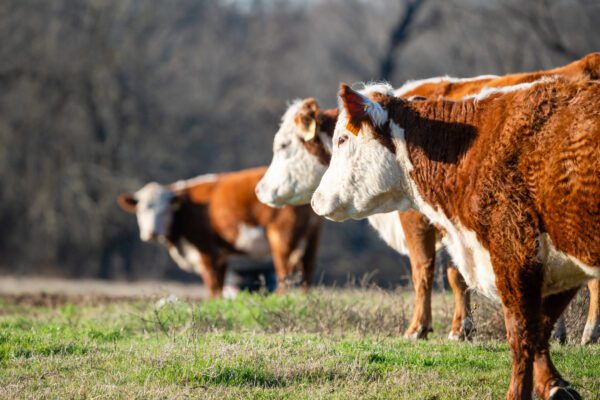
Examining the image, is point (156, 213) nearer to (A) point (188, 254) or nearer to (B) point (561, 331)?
(A) point (188, 254)

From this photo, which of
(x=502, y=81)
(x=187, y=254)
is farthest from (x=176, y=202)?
(x=502, y=81)

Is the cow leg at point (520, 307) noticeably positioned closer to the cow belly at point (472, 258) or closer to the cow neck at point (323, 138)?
the cow belly at point (472, 258)

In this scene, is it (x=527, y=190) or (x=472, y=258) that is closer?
(x=527, y=190)

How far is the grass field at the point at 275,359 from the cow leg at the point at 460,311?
13cm

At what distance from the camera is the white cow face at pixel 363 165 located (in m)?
6.25

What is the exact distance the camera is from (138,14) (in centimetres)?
2847

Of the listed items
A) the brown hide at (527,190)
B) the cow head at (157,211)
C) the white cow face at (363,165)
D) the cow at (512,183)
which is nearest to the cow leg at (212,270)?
the cow head at (157,211)

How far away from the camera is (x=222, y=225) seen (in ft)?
53.1

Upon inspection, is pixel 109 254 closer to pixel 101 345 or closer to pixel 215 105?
pixel 215 105

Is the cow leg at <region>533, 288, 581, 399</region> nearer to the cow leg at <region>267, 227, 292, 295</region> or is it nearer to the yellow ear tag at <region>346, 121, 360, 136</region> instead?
the yellow ear tag at <region>346, 121, 360, 136</region>

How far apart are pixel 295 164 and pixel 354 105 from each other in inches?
115

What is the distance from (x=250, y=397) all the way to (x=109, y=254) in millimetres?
22246

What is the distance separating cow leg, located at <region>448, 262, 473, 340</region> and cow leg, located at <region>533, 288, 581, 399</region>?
6.59 feet

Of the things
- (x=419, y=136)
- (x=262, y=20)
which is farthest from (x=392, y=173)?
(x=262, y=20)
